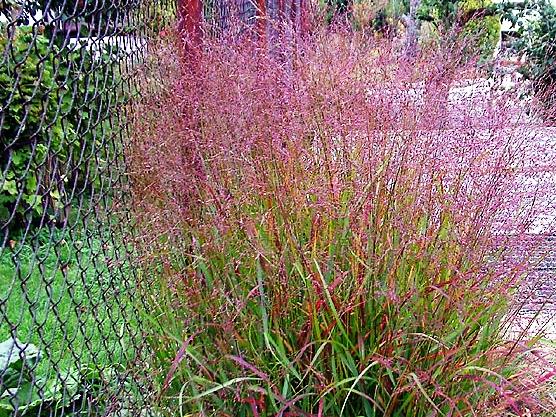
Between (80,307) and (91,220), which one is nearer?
(80,307)

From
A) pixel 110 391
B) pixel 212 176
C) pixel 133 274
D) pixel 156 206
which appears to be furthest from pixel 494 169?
pixel 110 391

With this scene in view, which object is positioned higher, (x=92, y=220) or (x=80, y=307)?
(x=92, y=220)

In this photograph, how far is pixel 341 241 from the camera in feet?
5.96

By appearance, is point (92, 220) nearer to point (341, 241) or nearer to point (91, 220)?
point (91, 220)

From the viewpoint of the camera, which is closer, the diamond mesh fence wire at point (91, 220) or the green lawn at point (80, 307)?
the diamond mesh fence wire at point (91, 220)

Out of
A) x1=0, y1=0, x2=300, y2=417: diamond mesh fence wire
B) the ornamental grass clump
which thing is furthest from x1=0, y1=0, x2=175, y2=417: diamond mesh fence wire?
the ornamental grass clump

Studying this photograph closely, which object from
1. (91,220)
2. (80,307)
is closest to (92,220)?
(91,220)

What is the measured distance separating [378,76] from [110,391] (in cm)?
139

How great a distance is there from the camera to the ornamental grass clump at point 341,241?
169cm

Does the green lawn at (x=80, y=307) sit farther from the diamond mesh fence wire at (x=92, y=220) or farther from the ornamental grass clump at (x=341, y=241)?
the ornamental grass clump at (x=341, y=241)

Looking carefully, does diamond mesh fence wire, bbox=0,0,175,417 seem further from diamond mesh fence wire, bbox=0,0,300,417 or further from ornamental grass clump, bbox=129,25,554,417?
ornamental grass clump, bbox=129,25,554,417

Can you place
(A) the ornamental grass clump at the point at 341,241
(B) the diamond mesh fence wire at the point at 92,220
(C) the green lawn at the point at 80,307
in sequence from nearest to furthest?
1. (B) the diamond mesh fence wire at the point at 92,220
2. (A) the ornamental grass clump at the point at 341,241
3. (C) the green lawn at the point at 80,307

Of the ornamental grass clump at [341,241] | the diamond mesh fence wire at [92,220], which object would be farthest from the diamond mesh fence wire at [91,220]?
the ornamental grass clump at [341,241]

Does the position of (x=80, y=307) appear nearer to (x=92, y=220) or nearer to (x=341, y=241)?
(x=92, y=220)
